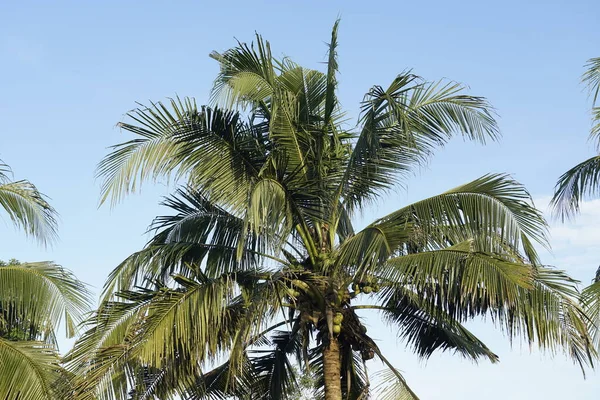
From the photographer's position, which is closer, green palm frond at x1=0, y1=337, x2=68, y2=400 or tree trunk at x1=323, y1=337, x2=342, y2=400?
green palm frond at x1=0, y1=337, x2=68, y2=400

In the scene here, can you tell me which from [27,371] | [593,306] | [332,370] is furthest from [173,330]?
[593,306]

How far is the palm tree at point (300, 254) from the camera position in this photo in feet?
37.3

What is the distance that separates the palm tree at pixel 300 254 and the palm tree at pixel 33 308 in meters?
0.56

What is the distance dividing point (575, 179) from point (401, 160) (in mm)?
2845

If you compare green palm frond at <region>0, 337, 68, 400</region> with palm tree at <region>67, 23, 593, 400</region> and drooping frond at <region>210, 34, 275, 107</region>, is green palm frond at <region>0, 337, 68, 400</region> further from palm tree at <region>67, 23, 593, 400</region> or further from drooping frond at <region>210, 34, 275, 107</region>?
drooping frond at <region>210, 34, 275, 107</region>

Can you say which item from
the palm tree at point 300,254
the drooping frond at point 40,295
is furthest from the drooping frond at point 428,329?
the drooping frond at point 40,295

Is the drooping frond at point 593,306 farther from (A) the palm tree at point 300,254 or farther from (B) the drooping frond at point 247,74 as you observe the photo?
(B) the drooping frond at point 247,74

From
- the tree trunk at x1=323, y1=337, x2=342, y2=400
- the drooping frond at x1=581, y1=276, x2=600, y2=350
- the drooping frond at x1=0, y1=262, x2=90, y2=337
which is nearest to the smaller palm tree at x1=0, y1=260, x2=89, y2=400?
the drooping frond at x1=0, y1=262, x2=90, y2=337

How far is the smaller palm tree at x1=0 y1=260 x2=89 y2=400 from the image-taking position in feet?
37.8

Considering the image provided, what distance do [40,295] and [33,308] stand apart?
195mm

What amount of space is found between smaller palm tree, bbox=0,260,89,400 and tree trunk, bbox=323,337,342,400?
3417mm

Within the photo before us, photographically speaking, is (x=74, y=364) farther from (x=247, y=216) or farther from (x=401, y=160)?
(x=401, y=160)

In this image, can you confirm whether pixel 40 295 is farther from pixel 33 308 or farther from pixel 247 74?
pixel 247 74

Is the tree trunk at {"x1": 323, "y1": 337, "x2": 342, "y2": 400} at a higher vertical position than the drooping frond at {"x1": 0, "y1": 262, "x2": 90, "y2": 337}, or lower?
lower
